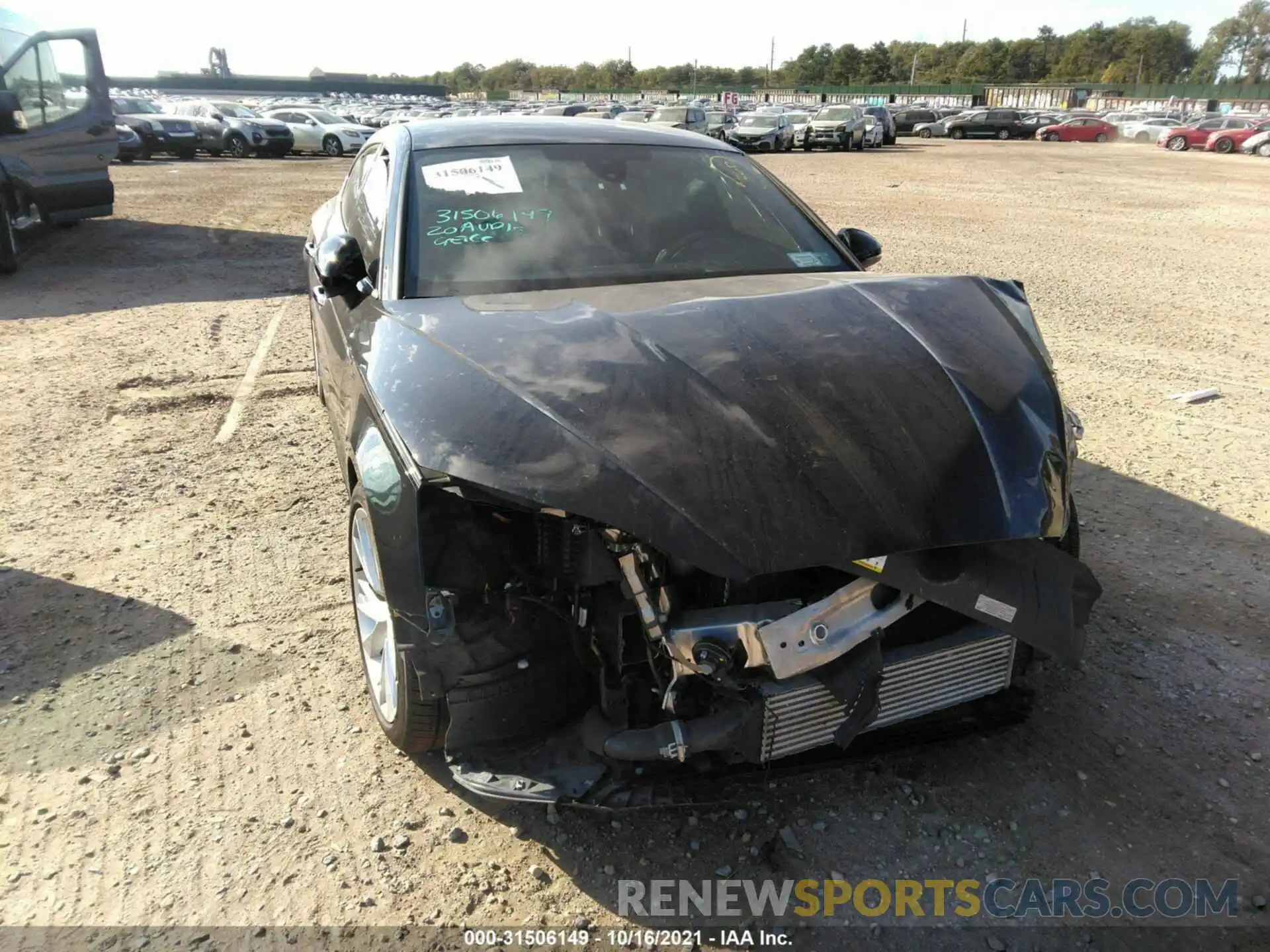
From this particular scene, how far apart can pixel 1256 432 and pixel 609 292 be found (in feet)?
13.9

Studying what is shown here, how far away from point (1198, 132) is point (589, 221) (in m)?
42.6

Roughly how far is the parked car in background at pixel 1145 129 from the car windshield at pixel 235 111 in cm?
3964

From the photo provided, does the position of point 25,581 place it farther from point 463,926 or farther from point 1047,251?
A: point 1047,251

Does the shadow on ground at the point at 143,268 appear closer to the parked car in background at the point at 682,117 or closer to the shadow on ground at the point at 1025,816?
the shadow on ground at the point at 1025,816

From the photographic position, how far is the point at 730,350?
2.41 metres

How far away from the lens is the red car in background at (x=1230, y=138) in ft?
113

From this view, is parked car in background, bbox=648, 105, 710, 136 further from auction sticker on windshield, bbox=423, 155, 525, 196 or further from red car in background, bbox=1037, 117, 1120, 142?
auction sticker on windshield, bbox=423, 155, 525, 196

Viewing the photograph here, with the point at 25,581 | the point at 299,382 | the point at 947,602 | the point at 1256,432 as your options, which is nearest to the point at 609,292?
the point at 947,602

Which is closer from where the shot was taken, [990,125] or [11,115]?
[11,115]

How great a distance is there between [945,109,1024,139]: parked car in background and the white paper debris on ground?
42286 millimetres

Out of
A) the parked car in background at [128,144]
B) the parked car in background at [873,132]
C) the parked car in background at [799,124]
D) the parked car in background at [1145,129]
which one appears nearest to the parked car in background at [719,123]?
the parked car in background at [799,124]

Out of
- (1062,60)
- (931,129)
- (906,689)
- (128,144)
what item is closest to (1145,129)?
(931,129)

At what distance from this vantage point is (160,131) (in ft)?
79.3

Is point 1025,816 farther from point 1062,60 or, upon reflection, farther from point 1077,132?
point 1062,60
